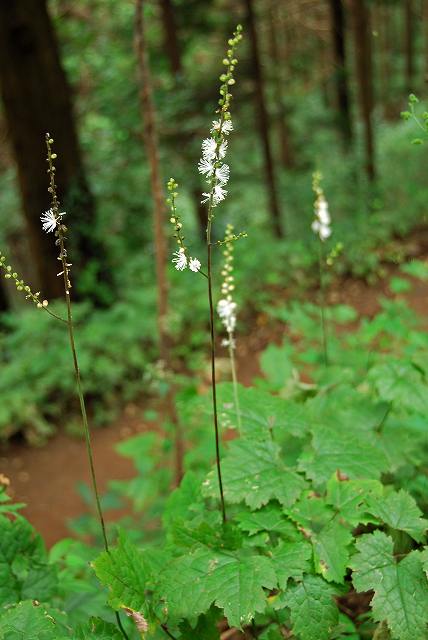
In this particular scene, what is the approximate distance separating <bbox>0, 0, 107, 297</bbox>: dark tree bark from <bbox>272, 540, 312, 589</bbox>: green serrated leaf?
687cm

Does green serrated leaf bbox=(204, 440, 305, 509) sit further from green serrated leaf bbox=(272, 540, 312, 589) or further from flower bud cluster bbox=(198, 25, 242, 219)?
flower bud cluster bbox=(198, 25, 242, 219)

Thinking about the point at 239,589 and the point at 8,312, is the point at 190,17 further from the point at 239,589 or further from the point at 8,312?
the point at 239,589

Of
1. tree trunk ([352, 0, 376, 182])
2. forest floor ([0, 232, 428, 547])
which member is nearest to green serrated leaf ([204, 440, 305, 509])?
forest floor ([0, 232, 428, 547])

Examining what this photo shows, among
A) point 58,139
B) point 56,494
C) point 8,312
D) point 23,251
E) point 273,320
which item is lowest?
point 56,494

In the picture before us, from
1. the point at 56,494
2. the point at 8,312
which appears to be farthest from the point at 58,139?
the point at 56,494

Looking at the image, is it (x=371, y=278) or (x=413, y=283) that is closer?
(x=413, y=283)

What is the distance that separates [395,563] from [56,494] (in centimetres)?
584

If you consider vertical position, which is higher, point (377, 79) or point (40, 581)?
point (377, 79)

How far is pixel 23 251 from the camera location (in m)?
11.2

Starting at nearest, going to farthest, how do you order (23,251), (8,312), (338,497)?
(338,497) < (8,312) < (23,251)

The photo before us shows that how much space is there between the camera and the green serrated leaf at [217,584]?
1553 mm

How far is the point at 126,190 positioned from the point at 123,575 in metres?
8.46

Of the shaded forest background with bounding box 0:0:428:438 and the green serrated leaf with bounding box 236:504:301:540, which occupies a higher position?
the shaded forest background with bounding box 0:0:428:438

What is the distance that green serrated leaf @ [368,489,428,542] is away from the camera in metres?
1.76
